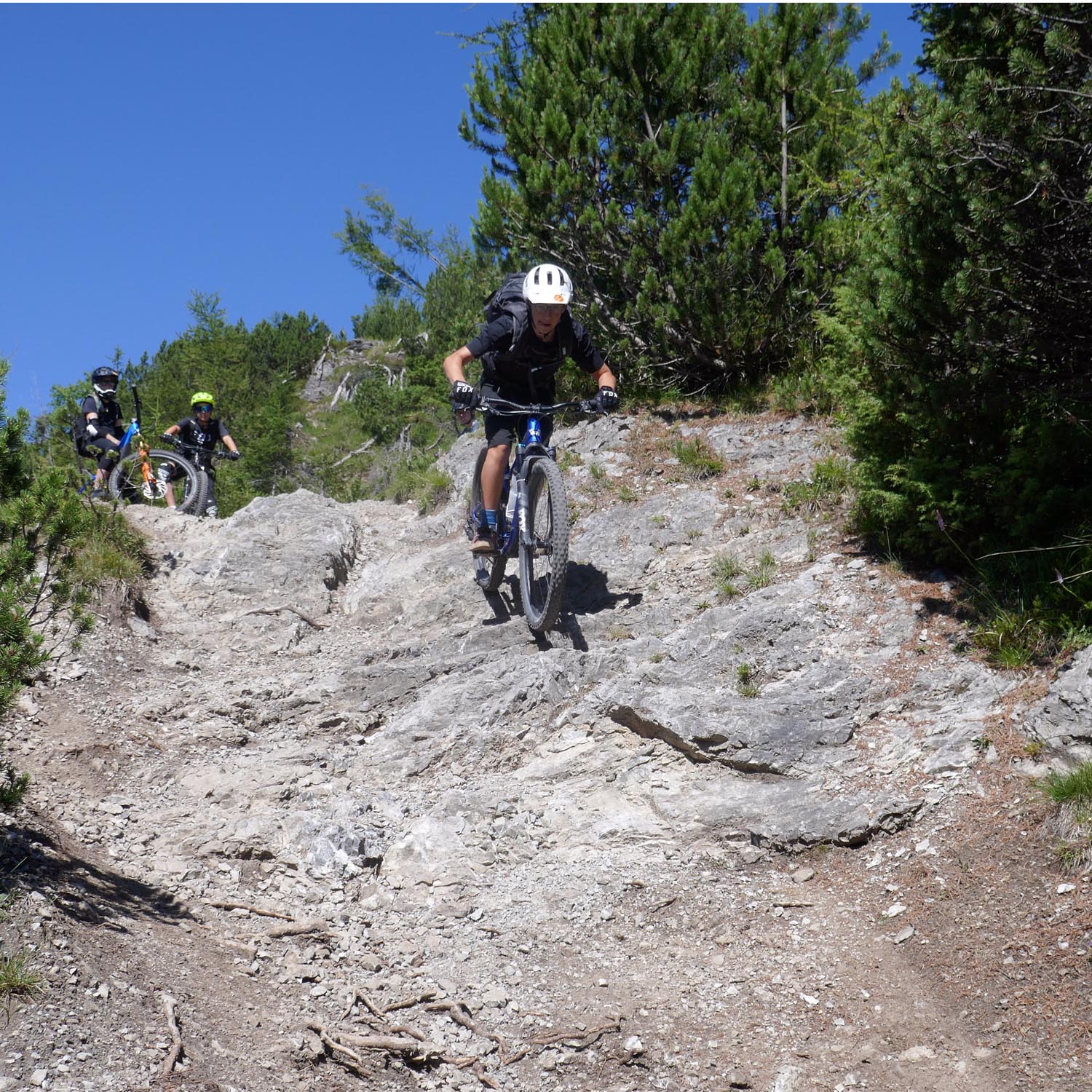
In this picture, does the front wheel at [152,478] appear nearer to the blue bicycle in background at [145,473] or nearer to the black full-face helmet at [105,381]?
the blue bicycle in background at [145,473]

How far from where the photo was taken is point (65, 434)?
1178 cm

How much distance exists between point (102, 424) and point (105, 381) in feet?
1.64

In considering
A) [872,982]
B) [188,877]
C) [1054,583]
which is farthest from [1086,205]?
[188,877]

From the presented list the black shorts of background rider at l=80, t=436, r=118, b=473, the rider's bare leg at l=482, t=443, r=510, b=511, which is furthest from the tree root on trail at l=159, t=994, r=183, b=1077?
the black shorts of background rider at l=80, t=436, r=118, b=473

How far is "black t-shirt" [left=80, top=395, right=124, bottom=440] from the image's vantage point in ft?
37.5

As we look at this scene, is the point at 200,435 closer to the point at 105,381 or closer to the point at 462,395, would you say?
the point at 105,381

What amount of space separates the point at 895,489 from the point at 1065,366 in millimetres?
1408

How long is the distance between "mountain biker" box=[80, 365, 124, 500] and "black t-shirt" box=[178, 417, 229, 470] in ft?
2.47

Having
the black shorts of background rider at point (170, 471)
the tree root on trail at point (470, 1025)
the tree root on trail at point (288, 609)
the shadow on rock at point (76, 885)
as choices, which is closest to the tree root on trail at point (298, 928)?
the shadow on rock at point (76, 885)

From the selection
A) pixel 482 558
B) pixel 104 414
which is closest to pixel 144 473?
pixel 104 414

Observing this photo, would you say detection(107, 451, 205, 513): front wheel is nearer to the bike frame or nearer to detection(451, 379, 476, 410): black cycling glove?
the bike frame

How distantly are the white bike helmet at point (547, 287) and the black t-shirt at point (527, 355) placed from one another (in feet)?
0.87

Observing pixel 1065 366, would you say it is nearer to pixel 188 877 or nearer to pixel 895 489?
pixel 895 489

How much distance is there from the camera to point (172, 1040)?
10.9 feet
